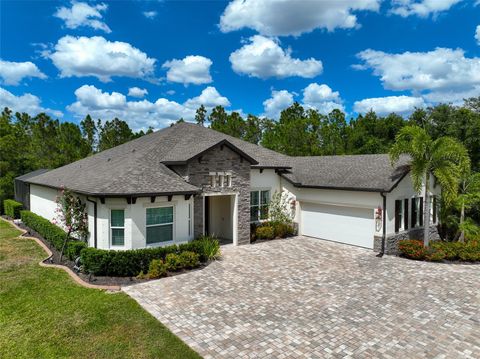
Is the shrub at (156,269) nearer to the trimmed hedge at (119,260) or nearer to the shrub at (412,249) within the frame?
the trimmed hedge at (119,260)

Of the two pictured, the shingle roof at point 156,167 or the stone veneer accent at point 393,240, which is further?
the stone veneer accent at point 393,240

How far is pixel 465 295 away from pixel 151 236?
11.7 metres

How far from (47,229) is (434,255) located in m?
19.1

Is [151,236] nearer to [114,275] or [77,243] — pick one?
[114,275]

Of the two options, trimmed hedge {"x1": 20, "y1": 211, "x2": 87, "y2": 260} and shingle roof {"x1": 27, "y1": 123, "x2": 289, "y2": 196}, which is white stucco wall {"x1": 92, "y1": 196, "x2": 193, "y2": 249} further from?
trimmed hedge {"x1": 20, "y1": 211, "x2": 87, "y2": 260}

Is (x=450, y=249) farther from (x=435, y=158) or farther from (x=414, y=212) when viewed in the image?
(x=435, y=158)

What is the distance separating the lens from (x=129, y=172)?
567 inches

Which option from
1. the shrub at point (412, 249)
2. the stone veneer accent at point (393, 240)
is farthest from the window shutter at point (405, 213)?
the shrub at point (412, 249)

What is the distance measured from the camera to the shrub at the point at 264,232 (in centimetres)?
1833

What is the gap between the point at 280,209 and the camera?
65.3ft

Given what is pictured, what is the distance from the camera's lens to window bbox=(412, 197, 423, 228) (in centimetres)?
1770

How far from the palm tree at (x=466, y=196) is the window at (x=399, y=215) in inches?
116

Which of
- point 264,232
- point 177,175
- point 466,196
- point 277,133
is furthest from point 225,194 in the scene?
point 277,133

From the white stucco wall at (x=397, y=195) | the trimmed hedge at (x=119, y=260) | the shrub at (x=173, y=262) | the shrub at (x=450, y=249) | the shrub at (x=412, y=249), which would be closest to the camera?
the trimmed hedge at (x=119, y=260)
